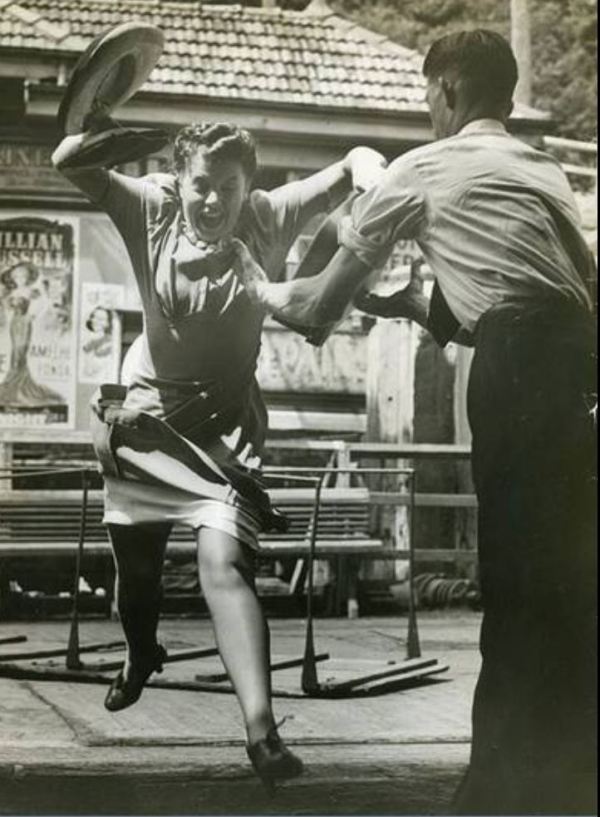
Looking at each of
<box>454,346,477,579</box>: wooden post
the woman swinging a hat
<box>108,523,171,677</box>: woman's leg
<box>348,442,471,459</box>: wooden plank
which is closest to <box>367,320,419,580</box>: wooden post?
<box>348,442,471,459</box>: wooden plank

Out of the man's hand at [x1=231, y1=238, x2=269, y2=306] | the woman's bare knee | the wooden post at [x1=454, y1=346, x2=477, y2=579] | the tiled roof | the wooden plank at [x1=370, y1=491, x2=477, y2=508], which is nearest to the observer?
the woman's bare knee

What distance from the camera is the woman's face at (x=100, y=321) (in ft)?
11.4

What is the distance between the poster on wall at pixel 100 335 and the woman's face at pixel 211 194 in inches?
10.9

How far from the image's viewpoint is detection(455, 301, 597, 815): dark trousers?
2.99 meters

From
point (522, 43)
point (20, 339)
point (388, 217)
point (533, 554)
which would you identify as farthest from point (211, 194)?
point (533, 554)

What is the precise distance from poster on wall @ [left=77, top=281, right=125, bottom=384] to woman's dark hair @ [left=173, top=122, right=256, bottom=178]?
370 mm

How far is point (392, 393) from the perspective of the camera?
13.6ft

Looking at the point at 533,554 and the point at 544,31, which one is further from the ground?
the point at 544,31

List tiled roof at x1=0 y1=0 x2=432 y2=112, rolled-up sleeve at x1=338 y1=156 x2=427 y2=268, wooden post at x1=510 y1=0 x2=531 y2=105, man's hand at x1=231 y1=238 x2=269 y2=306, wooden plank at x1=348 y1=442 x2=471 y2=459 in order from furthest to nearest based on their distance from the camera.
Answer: wooden plank at x1=348 y1=442 x2=471 y2=459 → wooden post at x1=510 y1=0 x2=531 y2=105 → tiled roof at x1=0 y1=0 x2=432 y2=112 → man's hand at x1=231 y1=238 x2=269 y2=306 → rolled-up sleeve at x1=338 y1=156 x2=427 y2=268

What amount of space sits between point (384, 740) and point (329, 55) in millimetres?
1814

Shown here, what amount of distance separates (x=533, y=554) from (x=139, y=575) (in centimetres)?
96

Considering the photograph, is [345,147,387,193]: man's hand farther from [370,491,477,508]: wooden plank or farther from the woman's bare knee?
[370,491,477,508]: wooden plank

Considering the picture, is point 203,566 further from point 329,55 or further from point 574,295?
point 329,55

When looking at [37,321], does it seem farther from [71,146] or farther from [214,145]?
[214,145]
